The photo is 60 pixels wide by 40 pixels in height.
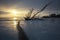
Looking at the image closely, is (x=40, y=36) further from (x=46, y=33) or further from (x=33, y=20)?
(x=33, y=20)

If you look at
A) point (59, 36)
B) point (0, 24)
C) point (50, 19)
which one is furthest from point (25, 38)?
point (50, 19)

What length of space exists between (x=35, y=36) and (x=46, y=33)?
0.76 ft

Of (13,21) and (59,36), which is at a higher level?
(13,21)

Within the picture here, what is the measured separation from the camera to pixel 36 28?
3.73 m

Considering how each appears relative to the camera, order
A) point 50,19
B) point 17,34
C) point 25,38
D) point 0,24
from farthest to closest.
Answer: point 50,19 → point 0,24 → point 17,34 → point 25,38

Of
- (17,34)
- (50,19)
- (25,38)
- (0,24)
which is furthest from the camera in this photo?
(50,19)

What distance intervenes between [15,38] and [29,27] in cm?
69

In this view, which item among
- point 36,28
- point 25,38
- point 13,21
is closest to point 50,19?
point 36,28

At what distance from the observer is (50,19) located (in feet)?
12.7

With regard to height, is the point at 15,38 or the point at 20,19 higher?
the point at 20,19

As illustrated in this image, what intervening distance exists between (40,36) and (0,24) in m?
0.73

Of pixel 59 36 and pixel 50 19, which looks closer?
pixel 59 36

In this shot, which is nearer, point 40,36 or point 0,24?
point 40,36

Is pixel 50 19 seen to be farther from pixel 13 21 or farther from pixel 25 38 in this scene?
pixel 25 38
